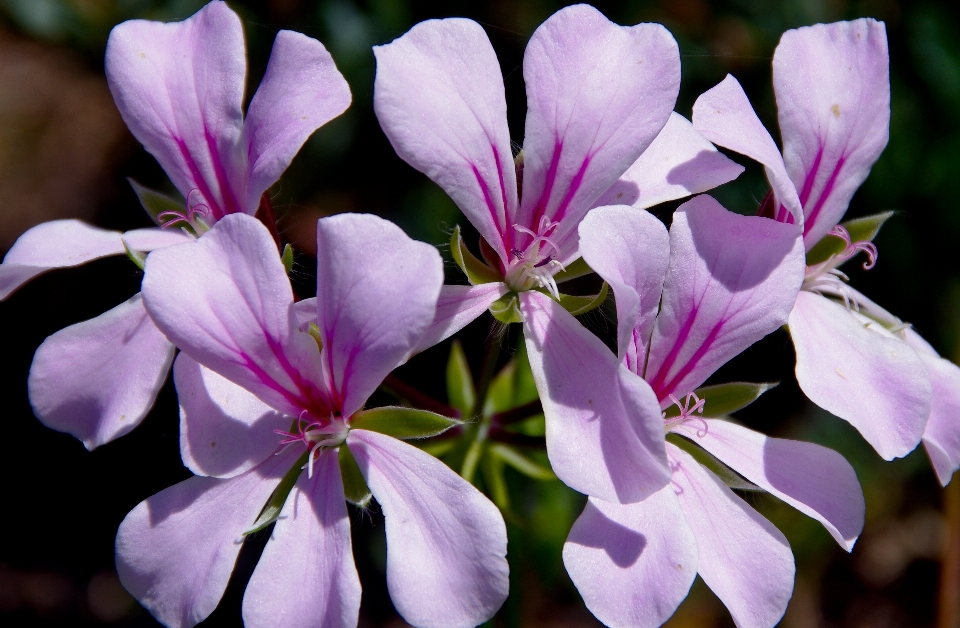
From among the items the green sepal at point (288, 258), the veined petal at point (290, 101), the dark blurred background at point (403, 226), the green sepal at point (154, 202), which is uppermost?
the veined petal at point (290, 101)

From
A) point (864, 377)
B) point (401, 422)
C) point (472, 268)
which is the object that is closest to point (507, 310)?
point (472, 268)

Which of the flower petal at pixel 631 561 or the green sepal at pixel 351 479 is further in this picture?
the green sepal at pixel 351 479

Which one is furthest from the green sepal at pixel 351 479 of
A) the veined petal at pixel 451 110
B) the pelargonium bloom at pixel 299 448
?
the veined petal at pixel 451 110

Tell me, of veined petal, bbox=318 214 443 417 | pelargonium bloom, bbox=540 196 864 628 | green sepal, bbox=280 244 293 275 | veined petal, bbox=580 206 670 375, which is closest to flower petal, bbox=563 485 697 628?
pelargonium bloom, bbox=540 196 864 628

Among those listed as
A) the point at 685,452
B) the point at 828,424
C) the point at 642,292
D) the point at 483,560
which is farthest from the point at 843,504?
the point at 828,424

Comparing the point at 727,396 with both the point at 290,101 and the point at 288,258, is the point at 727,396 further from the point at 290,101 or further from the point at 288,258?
the point at 290,101

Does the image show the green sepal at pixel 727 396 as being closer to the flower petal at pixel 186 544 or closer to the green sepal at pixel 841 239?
the green sepal at pixel 841 239

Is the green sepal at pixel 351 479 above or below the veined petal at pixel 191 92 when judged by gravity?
below
